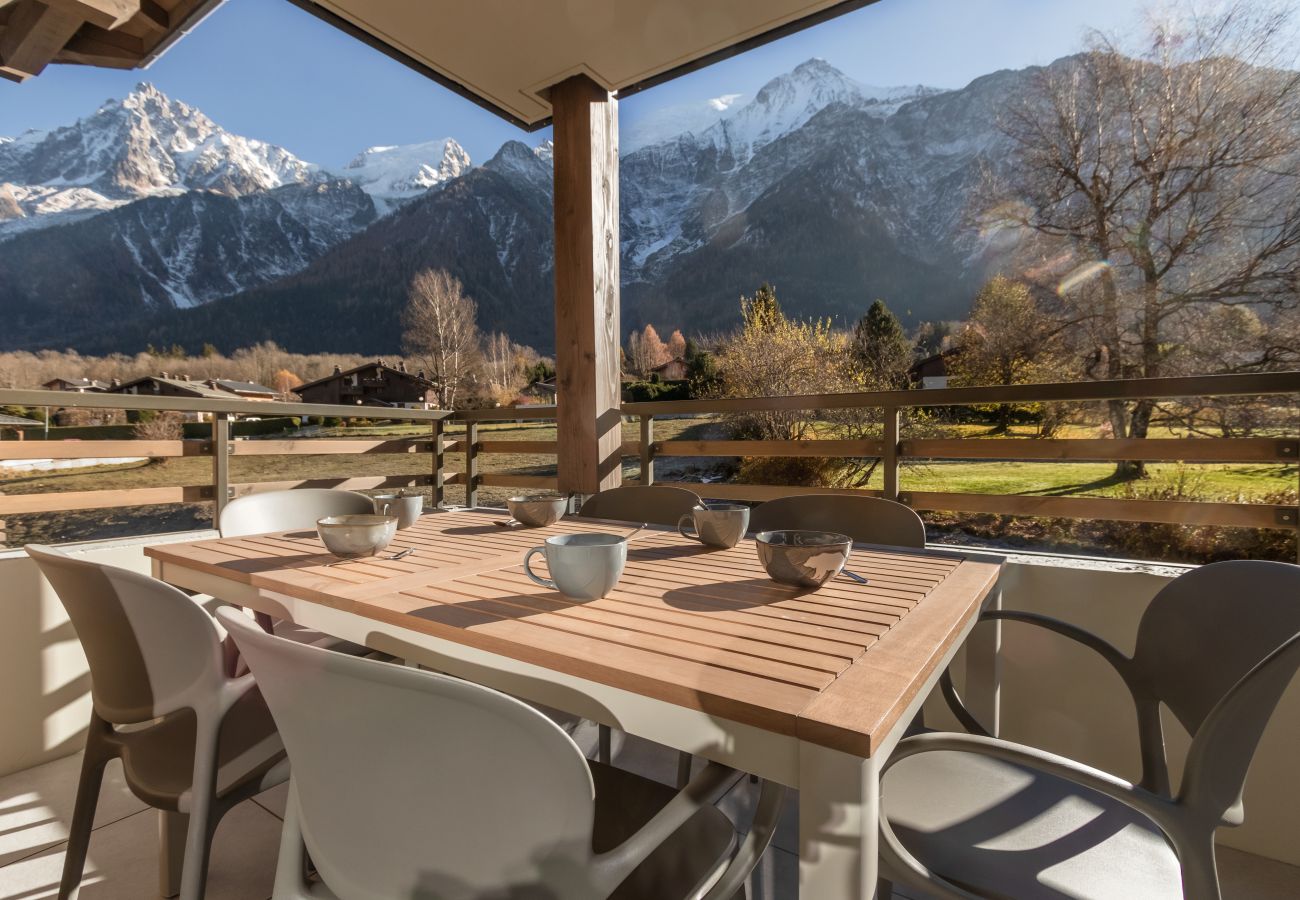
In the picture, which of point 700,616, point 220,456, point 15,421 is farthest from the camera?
point 15,421

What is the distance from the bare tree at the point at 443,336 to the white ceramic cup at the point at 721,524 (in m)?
16.1

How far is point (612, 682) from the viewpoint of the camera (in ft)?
2.02

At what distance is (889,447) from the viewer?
2293mm

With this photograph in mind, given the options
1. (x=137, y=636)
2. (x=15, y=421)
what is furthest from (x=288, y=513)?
(x=15, y=421)

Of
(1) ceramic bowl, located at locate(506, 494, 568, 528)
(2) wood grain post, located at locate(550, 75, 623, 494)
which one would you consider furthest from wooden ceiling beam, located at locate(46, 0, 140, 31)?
(1) ceramic bowl, located at locate(506, 494, 568, 528)

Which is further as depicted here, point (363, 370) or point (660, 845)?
point (363, 370)

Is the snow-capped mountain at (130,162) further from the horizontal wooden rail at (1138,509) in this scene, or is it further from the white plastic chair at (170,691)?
the horizontal wooden rail at (1138,509)

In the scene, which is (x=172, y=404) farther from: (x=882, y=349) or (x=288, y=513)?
(x=882, y=349)

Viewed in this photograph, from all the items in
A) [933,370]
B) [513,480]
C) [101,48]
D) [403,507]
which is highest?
[101,48]

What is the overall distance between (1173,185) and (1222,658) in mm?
10187

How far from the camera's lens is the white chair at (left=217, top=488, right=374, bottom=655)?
153 cm

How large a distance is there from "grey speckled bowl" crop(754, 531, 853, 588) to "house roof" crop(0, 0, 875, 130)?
2.09 meters

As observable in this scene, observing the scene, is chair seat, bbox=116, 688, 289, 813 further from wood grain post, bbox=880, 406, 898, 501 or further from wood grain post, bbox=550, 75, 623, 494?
wood grain post, bbox=880, 406, 898, 501

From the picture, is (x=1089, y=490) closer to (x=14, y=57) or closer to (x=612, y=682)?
(x=612, y=682)
